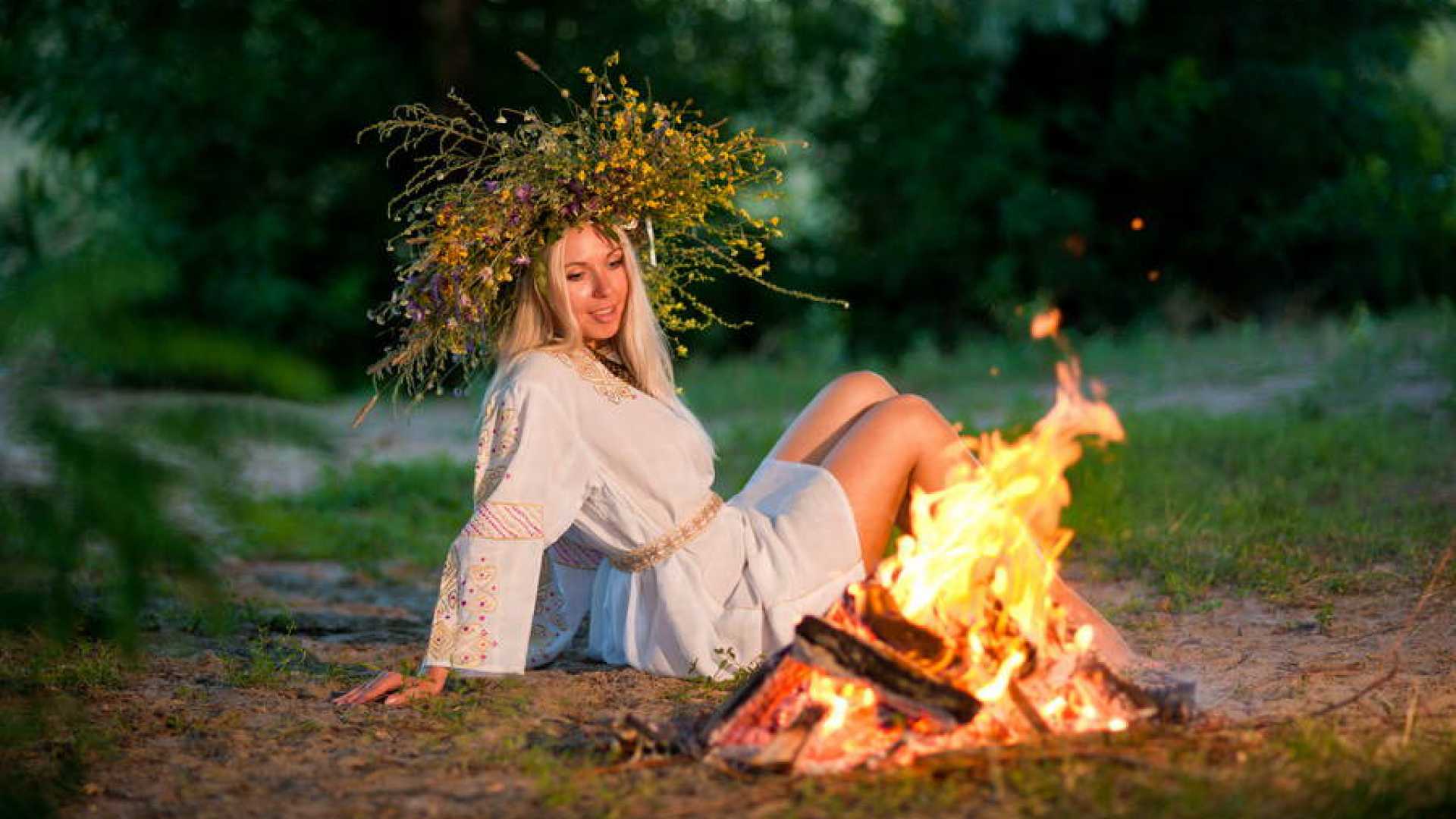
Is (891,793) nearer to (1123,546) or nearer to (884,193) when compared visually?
(1123,546)

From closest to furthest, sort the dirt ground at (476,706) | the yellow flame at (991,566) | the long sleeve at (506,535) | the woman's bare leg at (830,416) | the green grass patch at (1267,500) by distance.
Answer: the dirt ground at (476,706), the yellow flame at (991,566), the long sleeve at (506,535), the woman's bare leg at (830,416), the green grass patch at (1267,500)

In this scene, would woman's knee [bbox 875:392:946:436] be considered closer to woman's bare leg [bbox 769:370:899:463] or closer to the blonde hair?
woman's bare leg [bbox 769:370:899:463]

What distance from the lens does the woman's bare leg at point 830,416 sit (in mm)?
4953

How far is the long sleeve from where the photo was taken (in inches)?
160

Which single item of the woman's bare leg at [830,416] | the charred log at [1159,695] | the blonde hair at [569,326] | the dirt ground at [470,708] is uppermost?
the blonde hair at [569,326]

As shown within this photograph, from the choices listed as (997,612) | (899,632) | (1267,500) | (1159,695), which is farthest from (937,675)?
(1267,500)

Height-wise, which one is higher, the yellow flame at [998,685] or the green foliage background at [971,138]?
the green foliage background at [971,138]

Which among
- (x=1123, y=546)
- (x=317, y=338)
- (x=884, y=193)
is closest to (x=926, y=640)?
(x=1123, y=546)

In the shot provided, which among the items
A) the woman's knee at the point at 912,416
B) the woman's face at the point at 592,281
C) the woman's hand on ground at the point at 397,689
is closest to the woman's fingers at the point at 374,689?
the woman's hand on ground at the point at 397,689

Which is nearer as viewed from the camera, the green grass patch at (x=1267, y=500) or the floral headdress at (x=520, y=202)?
the floral headdress at (x=520, y=202)

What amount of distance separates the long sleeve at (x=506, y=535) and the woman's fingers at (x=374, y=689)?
0.31 feet

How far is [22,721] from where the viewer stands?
3607 mm

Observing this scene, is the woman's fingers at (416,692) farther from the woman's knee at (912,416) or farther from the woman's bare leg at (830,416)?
the woman's knee at (912,416)

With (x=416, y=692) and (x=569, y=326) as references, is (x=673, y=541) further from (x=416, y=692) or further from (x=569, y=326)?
(x=416, y=692)
